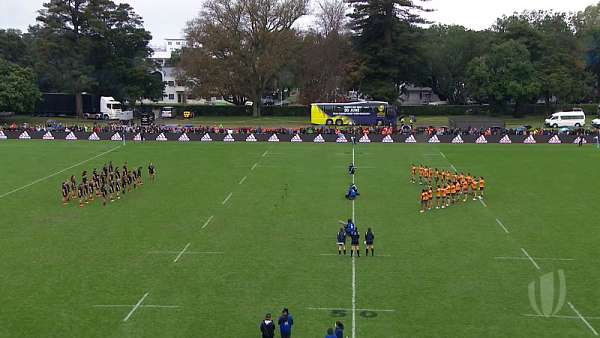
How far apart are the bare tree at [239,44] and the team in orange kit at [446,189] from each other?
5177cm

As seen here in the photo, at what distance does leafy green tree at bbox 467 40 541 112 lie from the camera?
8681cm

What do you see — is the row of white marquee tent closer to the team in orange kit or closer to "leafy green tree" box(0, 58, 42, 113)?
"leafy green tree" box(0, 58, 42, 113)

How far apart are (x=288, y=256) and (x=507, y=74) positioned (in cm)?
7145

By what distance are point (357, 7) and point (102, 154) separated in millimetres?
52541

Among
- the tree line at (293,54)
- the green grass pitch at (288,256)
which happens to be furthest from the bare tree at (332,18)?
the green grass pitch at (288,256)

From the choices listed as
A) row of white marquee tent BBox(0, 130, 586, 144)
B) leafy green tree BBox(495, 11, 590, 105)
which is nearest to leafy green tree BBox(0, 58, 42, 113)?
row of white marquee tent BBox(0, 130, 586, 144)

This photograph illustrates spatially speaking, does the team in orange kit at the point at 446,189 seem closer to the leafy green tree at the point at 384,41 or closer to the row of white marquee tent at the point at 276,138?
the row of white marquee tent at the point at 276,138

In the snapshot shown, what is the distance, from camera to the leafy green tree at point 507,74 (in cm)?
8681

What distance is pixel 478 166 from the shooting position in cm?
4841

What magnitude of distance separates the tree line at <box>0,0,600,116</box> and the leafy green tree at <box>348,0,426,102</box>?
0.55 ft

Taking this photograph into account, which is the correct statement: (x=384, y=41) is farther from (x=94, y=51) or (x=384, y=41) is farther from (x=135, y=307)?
(x=135, y=307)

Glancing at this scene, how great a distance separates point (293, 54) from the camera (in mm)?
92812

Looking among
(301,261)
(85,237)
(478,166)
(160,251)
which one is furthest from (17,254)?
(478,166)

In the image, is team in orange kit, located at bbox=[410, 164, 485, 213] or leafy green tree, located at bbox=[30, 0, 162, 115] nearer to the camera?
team in orange kit, located at bbox=[410, 164, 485, 213]
